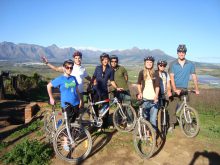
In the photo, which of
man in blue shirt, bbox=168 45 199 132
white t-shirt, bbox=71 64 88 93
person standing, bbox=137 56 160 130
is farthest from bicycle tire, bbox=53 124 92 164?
man in blue shirt, bbox=168 45 199 132

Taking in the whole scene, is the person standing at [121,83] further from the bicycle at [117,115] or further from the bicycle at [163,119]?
the bicycle at [163,119]

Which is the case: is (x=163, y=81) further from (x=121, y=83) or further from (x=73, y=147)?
(x=73, y=147)

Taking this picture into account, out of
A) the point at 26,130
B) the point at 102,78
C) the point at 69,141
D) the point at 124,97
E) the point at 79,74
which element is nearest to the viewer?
the point at 69,141

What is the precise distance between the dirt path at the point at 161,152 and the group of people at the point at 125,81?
71 cm

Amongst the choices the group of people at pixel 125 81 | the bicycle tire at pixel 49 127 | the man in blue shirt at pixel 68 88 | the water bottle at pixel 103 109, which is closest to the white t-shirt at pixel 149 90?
the group of people at pixel 125 81

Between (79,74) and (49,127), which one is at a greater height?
(79,74)

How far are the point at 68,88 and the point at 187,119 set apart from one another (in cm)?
345

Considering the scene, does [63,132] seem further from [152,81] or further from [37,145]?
[152,81]

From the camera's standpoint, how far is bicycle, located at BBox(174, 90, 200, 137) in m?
6.68

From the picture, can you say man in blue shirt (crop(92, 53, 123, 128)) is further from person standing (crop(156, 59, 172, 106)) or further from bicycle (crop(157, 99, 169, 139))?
bicycle (crop(157, 99, 169, 139))

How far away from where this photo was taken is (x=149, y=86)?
6133mm

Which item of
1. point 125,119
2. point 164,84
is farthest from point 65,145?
point 164,84

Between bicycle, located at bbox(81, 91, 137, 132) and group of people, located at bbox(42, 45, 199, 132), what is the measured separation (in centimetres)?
25

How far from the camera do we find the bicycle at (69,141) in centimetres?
534
